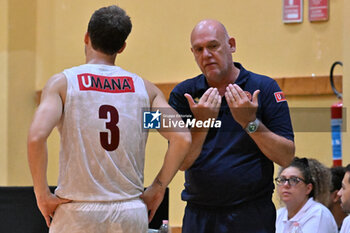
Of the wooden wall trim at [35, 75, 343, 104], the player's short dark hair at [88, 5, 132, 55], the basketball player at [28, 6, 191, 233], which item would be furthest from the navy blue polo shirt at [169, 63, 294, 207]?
the wooden wall trim at [35, 75, 343, 104]

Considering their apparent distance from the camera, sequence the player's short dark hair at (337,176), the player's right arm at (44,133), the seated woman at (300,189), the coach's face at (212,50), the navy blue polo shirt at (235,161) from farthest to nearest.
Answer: the player's short dark hair at (337,176) < the seated woman at (300,189) < the coach's face at (212,50) < the navy blue polo shirt at (235,161) < the player's right arm at (44,133)

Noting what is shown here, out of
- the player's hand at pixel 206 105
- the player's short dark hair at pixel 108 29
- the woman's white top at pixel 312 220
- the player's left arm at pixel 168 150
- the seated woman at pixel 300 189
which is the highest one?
the player's short dark hair at pixel 108 29

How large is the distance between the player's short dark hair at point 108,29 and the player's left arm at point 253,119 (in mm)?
556

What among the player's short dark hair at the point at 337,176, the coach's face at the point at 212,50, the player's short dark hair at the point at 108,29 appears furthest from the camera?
the player's short dark hair at the point at 337,176

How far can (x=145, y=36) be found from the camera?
5785 mm

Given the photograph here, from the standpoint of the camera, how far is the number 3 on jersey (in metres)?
2.54

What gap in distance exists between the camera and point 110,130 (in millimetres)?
2553

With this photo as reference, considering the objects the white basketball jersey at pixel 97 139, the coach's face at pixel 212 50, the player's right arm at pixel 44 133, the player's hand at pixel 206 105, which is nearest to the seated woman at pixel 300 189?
the coach's face at pixel 212 50

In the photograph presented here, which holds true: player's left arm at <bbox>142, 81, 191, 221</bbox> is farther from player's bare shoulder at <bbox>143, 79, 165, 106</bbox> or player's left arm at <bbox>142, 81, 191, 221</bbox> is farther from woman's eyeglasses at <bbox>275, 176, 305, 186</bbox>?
woman's eyeglasses at <bbox>275, 176, 305, 186</bbox>

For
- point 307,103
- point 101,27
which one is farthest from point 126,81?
point 307,103

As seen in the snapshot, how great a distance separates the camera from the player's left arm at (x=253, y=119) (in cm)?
→ 276

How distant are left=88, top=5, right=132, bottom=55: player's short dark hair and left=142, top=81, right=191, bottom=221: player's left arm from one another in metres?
0.24

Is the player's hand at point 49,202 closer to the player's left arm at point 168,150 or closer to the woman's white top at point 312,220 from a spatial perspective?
the player's left arm at point 168,150

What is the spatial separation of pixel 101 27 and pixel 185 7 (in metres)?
3.08
